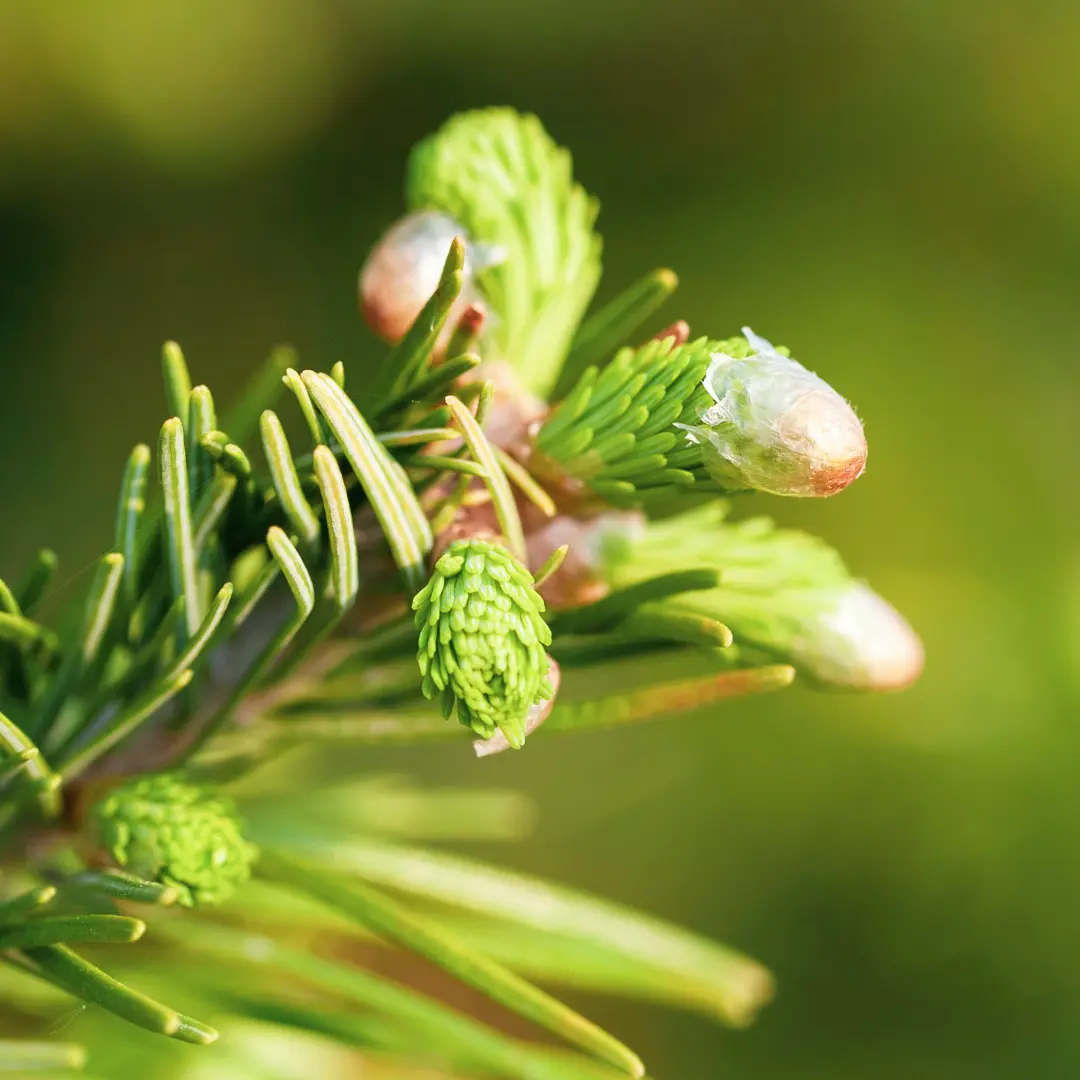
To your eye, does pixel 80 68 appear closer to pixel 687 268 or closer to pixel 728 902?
pixel 687 268

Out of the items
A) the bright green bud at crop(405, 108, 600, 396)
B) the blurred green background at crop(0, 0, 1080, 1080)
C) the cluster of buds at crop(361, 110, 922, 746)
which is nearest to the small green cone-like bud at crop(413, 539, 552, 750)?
the cluster of buds at crop(361, 110, 922, 746)

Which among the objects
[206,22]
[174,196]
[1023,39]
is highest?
[1023,39]

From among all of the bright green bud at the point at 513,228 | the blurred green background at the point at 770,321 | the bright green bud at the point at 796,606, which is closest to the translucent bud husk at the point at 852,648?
the bright green bud at the point at 796,606

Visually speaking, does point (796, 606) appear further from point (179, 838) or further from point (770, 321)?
point (770, 321)

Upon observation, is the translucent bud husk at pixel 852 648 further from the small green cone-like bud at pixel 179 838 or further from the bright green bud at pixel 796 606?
the small green cone-like bud at pixel 179 838

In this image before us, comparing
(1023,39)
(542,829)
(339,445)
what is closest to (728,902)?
(542,829)

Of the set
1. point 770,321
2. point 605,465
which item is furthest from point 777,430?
point 770,321

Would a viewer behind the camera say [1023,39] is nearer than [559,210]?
No
